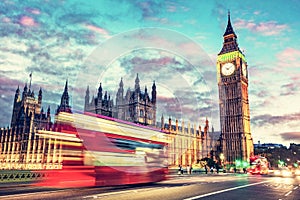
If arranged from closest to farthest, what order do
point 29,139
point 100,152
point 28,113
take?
point 100,152 → point 29,139 → point 28,113

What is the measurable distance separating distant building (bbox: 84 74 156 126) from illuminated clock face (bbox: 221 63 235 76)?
27.7m

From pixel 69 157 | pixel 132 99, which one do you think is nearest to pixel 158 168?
pixel 69 157

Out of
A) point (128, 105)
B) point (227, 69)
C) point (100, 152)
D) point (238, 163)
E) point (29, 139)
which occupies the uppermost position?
point (227, 69)

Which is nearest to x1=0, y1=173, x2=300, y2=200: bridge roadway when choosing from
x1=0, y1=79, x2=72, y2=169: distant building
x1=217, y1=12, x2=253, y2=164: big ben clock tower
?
x1=0, y1=79, x2=72, y2=169: distant building

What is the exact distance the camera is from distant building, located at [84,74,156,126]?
65.9m

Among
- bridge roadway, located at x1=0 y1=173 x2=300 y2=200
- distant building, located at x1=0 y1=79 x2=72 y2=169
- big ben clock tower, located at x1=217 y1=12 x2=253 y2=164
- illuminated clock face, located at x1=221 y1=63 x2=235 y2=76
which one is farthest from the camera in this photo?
illuminated clock face, located at x1=221 y1=63 x2=235 y2=76

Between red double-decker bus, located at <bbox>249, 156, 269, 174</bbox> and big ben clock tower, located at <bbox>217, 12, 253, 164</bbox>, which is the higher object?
big ben clock tower, located at <bbox>217, 12, 253, 164</bbox>

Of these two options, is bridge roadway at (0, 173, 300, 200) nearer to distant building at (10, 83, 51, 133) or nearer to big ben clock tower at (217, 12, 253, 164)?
distant building at (10, 83, 51, 133)

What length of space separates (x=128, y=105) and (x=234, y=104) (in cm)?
3546

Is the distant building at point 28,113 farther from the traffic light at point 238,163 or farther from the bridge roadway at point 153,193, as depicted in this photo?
the bridge roadway at point 153,193

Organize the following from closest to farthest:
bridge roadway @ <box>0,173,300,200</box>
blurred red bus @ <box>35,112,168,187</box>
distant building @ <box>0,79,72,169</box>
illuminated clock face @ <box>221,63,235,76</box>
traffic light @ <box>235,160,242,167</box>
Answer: bridge roadway @ <box>0,173,300,200</box>
blurred red bus @ <box>35,112,168,187</box>
distant building @ <box>0,79,72,169</box>
traffic light @ <box>235,160,242,167</box>
illuminated clock face @ <box>221,63,235,76</box>

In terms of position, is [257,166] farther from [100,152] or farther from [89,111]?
[89,111]

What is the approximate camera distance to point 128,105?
67.9 meters

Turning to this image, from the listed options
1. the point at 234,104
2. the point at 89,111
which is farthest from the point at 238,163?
the point at 89,111
